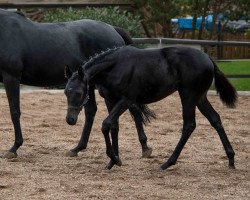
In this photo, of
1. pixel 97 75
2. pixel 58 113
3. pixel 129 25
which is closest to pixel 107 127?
pixel 97 75

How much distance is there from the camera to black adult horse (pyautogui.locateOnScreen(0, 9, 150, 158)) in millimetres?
8250

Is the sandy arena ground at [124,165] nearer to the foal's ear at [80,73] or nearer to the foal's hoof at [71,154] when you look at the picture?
the foal's hoof at [71,154]

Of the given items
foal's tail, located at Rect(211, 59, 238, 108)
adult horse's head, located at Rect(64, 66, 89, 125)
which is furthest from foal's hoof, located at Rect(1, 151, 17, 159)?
foal's tail, located at Rect(211, 59, 238, 108)

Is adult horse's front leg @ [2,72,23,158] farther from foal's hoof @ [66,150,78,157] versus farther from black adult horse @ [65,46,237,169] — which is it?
black adult horse @ [65,46,237,169]

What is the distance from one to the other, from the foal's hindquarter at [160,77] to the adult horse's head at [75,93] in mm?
329

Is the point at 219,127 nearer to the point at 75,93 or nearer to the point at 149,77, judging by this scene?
the point at 149,77

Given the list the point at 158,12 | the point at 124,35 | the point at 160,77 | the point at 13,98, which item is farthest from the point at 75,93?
the point at 158,12

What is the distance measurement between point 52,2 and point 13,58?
15.1 meters

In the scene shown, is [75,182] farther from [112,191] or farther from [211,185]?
[211,185]

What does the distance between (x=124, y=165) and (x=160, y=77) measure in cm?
111

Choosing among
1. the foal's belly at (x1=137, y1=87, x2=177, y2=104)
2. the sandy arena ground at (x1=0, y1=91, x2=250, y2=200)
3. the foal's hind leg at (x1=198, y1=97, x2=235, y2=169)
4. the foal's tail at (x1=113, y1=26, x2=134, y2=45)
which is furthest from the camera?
the foal's tail at (x1=113, y1=26, x2=134, y2=45)

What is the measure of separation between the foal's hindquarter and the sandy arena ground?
1.35 ft

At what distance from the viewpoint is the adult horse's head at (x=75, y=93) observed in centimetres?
712

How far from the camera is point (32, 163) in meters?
8.00
